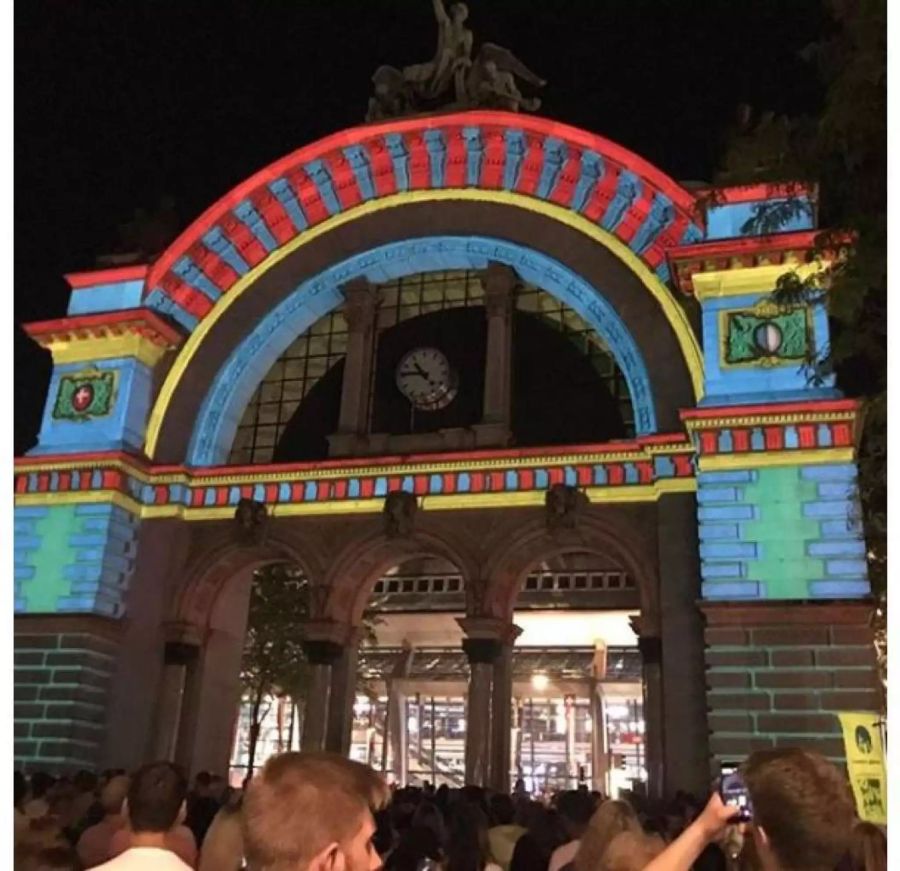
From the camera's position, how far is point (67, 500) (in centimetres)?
1984

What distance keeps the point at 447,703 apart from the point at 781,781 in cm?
3296

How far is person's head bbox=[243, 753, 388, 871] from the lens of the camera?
2871 millimetres

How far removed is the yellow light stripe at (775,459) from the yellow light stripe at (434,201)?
169cm

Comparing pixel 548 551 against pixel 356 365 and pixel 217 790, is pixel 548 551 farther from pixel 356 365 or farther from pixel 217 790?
pixel 217 790

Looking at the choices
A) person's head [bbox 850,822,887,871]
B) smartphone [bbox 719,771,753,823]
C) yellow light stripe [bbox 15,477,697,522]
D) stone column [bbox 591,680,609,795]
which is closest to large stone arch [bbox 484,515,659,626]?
yellow light stripe [bbox 15,477,697,522]

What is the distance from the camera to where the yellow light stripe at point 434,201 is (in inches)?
714

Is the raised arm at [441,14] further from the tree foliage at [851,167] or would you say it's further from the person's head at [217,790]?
the person's head at [217,790]

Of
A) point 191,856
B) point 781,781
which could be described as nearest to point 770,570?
point 191,856

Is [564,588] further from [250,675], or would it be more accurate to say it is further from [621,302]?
[621,302]

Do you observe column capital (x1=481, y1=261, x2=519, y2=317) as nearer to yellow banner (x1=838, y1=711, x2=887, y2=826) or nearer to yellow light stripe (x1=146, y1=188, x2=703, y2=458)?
yellow light stripe (x1=146, y1=188, x2=703, y2=458)

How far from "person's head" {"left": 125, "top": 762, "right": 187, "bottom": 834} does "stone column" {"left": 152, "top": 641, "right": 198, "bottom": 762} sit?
14.8 m

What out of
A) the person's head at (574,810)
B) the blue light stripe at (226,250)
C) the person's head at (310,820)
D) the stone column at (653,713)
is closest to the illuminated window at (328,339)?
the blue light stripe at (226,250)

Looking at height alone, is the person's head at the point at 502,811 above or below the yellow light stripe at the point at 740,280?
below

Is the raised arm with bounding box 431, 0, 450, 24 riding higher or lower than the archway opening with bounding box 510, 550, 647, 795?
higher
